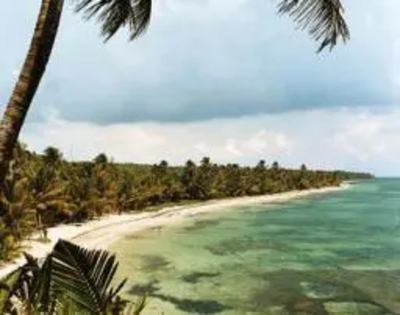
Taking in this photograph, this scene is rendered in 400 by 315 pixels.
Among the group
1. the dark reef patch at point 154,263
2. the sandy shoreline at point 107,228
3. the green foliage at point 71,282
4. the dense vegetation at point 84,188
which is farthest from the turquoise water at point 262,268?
the green foliage at point 71,282

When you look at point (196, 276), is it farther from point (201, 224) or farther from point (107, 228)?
point (201, 224)

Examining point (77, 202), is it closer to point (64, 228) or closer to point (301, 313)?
point (64, 228)

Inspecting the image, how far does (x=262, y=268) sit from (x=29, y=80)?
1044 inches

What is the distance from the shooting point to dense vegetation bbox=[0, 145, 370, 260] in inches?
1171

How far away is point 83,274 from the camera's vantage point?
18.3 feet

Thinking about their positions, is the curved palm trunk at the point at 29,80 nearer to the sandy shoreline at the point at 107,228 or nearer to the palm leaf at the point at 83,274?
the palm leaf at the point at 83,274

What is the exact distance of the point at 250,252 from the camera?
3853cm

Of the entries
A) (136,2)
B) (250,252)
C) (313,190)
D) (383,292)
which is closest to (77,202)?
(250,252)

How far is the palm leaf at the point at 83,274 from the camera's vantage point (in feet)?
18.1

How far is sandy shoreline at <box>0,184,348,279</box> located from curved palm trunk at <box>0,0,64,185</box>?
17.4 meters

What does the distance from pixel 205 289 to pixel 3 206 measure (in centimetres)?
934

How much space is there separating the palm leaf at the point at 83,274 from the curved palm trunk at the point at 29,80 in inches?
47.4

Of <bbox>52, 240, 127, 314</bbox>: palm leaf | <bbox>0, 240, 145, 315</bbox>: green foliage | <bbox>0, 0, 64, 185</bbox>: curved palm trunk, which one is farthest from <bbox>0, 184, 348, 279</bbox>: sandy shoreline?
<bbox>52, 240, 127, 314</bbox>: palm leaf

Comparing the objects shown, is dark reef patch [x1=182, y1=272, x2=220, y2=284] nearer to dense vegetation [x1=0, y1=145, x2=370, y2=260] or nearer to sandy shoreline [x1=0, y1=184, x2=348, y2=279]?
sandy shoreline [x1=0, y1=184, x2=348, y2=279]
